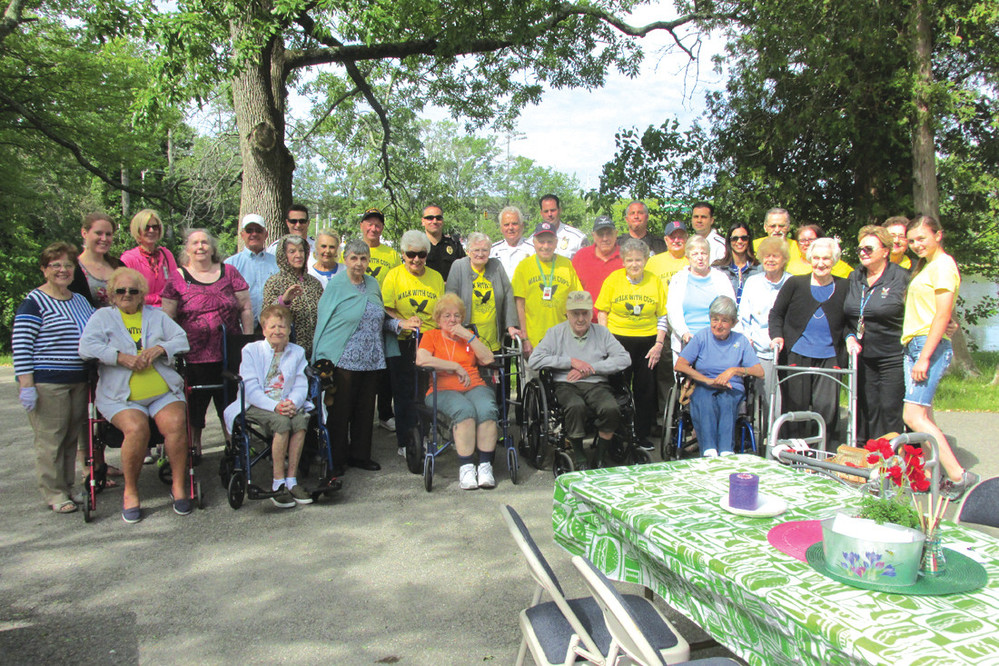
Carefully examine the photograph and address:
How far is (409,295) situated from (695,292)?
2230mm

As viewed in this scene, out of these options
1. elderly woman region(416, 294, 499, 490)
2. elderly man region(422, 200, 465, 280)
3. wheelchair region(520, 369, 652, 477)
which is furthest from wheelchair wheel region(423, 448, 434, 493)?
elderly man region(422, 200, 465, 280)

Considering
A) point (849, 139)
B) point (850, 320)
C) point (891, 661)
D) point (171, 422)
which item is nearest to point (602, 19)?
point (849, 139)

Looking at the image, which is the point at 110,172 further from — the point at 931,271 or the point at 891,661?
the point at 891,661

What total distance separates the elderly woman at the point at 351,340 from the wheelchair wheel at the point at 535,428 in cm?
102

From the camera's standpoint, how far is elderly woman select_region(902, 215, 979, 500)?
464cm

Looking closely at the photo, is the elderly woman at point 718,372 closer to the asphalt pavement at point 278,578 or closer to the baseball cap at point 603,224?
the asphalt pavement at point 278,578

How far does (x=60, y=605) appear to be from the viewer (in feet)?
11.1

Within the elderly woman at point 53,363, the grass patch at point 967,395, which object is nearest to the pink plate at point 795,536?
the elderly woman at point 53,363

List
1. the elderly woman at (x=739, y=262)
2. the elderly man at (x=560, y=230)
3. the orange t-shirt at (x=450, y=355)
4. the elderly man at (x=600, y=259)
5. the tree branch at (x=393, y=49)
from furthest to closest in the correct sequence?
the tree branch at (x=393, y=49) → the elderly man at (x=560, y=230) → the elderly man at (x=600, y=259) → the elderly woman at (x=739, y=262) → the orange t-shirt at (x=450, y=355)

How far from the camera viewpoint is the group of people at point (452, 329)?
180 inches

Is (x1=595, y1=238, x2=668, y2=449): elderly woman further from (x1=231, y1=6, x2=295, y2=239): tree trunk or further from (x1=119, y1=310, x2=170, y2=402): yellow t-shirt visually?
(x1=231, y1=6, x2=295, y2=239): tree trunk

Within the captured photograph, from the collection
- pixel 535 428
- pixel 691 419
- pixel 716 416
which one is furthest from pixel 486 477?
pixel 716 416

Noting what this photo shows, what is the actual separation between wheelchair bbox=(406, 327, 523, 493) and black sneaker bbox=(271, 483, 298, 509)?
892mm

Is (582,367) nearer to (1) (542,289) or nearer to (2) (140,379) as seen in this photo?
(1) (542,289)
